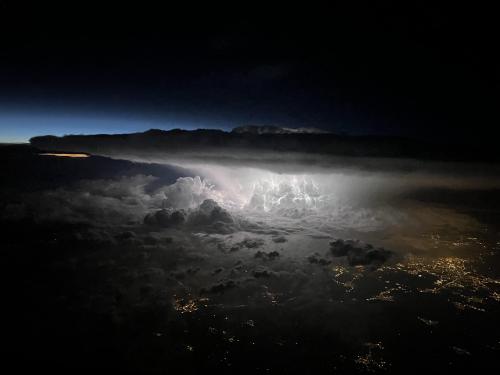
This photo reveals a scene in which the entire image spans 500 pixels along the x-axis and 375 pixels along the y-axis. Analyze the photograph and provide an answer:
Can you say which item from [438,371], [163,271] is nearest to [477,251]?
[438,371]

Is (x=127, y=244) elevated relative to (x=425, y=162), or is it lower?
lower

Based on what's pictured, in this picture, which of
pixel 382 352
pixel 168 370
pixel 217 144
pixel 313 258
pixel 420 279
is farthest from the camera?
pixel 217 144

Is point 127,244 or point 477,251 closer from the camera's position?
point 477,251

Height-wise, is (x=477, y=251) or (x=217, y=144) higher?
(x=217, y=144)

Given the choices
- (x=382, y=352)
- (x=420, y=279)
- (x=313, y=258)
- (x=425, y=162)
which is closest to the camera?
(x=382, y=352)

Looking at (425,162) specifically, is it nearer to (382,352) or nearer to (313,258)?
(313,258)

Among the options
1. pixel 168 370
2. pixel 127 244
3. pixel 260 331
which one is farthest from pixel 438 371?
pixel 127 244

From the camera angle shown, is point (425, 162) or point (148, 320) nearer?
point (148, 320)

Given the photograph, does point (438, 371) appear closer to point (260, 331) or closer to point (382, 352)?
point (382, 352)

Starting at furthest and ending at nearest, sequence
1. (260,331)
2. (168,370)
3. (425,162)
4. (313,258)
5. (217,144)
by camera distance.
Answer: (217,144), (313,258), (425,162), (260,331), (168,370)
